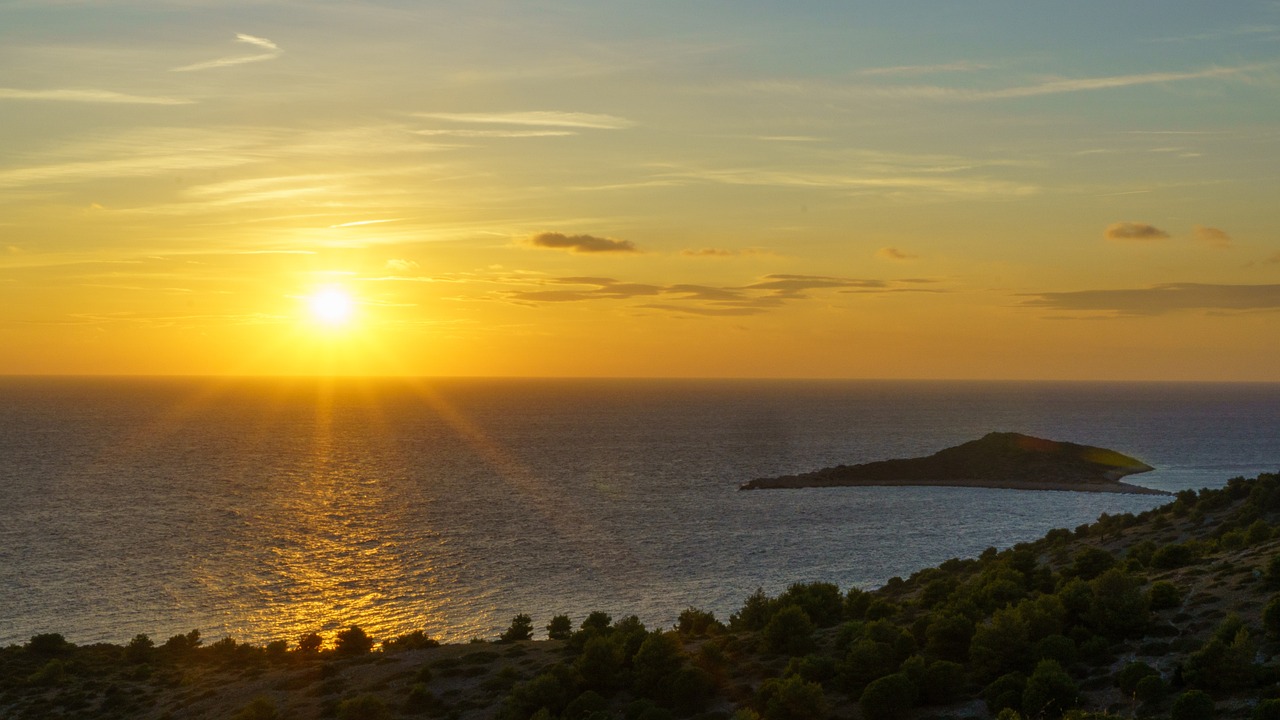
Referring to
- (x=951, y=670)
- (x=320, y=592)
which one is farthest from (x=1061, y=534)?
(x=320, y=592)

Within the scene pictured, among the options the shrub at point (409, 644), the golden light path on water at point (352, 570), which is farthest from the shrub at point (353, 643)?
the golden light path on water at point (352, 570)

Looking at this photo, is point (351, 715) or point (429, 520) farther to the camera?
point (429, 520)

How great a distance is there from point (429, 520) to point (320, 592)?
36209 mm

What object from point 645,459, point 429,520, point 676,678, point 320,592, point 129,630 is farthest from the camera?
point 645,459

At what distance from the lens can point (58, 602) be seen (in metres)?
73.9

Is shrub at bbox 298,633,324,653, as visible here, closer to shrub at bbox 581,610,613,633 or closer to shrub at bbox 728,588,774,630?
shrub at bbox 581,610,613,633

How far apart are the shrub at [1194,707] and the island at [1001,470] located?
392 feet

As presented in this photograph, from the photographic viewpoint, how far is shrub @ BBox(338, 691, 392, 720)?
38719mm

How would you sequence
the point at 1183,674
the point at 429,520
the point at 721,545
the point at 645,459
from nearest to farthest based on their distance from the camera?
the point at 1183,674, the point at 721,545, the point at 429,520, the point at 645,459

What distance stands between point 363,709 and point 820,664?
744 inches

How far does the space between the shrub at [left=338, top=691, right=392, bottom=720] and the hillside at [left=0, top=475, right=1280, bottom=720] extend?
5.0 inches

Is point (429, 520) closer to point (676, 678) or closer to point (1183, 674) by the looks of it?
point (676, 678)

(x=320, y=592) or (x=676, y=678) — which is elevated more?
(x=676, y=678)

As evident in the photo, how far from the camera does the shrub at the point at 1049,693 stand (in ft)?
104
